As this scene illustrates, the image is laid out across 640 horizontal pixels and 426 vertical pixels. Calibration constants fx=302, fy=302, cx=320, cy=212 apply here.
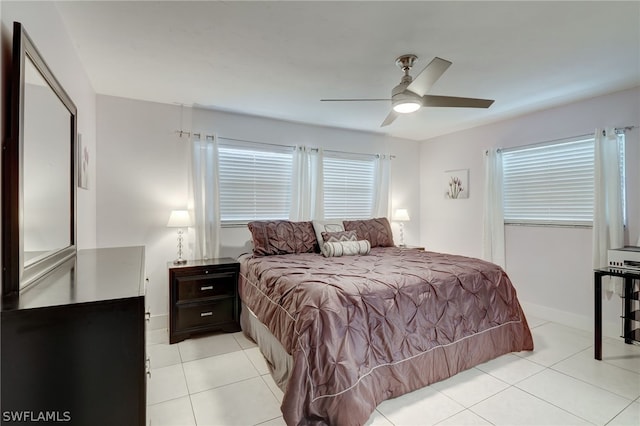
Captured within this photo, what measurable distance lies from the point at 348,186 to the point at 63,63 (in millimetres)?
3390

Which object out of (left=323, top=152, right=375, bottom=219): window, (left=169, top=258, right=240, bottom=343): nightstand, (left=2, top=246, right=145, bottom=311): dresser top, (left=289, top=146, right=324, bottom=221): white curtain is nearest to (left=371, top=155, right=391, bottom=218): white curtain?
(left=323, top=152, right=375, bottom=219): window

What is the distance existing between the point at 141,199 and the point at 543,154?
4655 mm

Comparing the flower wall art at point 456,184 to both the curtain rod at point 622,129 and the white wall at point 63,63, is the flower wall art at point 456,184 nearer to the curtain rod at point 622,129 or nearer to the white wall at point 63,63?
the curtain rod at point 622,129

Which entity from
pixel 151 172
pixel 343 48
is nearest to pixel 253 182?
pixel 151 172

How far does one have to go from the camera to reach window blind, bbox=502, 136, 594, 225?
3268 mm

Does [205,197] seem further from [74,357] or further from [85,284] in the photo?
[74,357]

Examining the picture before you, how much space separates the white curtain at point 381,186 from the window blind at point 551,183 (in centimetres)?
158

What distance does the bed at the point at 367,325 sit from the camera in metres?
1.71

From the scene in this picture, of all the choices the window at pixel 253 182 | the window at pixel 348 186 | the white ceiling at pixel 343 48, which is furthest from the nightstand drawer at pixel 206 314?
the white ceiling at pixel 343 48

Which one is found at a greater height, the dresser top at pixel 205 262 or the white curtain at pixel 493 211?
the white curtain at pixel 493 211

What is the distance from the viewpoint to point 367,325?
193 centimetres

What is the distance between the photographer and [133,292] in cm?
109

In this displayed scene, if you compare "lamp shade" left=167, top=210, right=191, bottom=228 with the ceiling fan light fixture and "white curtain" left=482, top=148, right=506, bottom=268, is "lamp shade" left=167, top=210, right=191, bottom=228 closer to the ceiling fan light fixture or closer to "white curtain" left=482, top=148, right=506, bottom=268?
the ceiling fan light fixture

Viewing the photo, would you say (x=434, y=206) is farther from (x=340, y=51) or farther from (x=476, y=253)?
(x=340, y=51)
